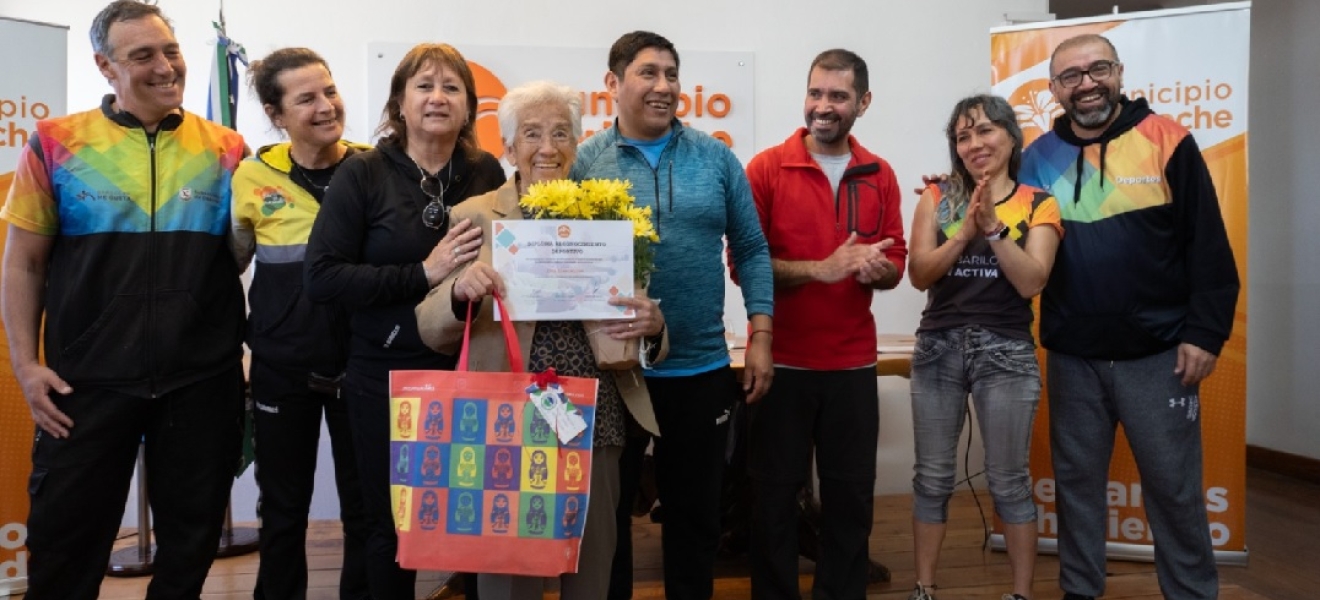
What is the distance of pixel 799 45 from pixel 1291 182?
284cm

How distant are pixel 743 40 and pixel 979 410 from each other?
2.49m

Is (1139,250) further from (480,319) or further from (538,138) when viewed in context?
(480,319)

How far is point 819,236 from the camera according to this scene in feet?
9.27

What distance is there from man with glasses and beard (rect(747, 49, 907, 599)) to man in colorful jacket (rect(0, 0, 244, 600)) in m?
1.49

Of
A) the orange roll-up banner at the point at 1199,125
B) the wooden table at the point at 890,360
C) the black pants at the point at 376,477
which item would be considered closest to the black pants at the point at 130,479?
the black pants at the point at 376,477

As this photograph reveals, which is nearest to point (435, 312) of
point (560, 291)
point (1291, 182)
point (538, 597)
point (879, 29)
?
point (560, 291)

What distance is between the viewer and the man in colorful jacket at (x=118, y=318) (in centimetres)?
230

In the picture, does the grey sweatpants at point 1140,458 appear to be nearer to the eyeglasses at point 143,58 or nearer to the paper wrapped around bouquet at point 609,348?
the paper wrapped around bouquet at point 609,348

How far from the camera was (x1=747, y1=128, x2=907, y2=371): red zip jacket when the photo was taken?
280 cm

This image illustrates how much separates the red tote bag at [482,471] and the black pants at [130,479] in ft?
2.51

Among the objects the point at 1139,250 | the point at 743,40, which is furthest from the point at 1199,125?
the point at 743,40

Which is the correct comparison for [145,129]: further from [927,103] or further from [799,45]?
[927,103]

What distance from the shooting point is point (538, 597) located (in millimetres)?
2059

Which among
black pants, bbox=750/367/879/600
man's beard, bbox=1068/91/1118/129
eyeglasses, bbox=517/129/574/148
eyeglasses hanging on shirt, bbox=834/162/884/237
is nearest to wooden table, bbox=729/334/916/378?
black pants, bbox=750/367/879/600
